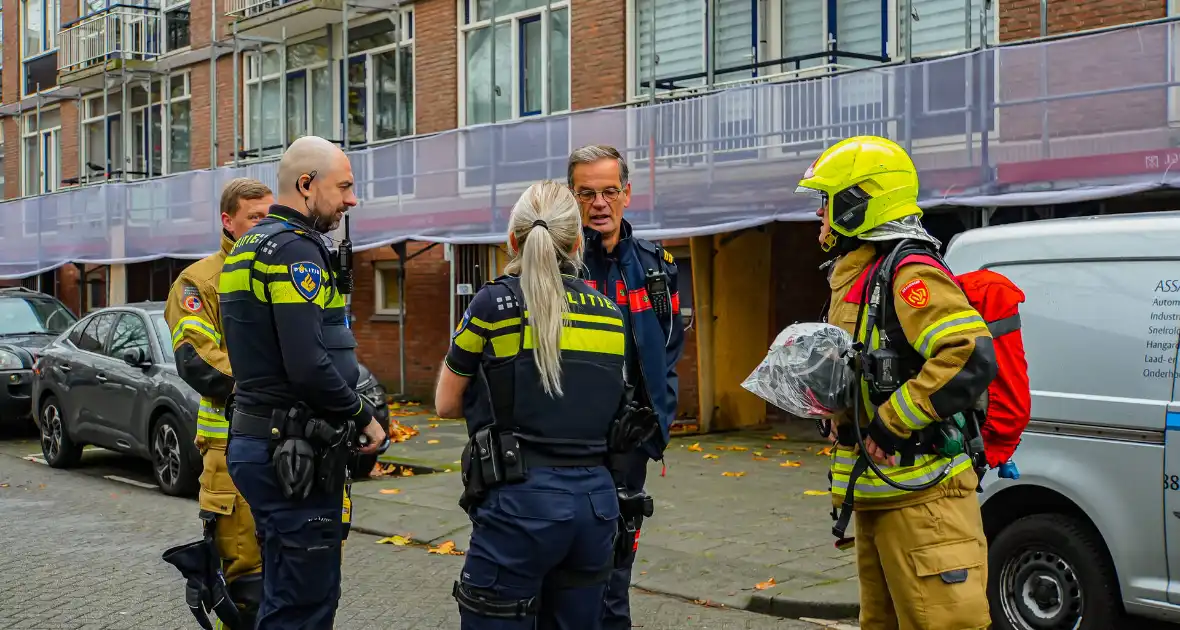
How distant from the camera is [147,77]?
27.1 meters

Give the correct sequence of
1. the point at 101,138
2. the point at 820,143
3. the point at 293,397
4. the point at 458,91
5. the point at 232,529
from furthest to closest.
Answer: the point at 101,138, the point at 458,91, the point at 820,143, the point at 232,529, the point at 293,397

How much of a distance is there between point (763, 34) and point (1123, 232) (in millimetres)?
10057

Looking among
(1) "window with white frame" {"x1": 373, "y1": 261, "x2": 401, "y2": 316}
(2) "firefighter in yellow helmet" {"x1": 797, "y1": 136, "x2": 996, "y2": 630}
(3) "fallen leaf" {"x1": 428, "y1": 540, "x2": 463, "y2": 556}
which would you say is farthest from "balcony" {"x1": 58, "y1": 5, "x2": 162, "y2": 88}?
(2) "firefighter in yellow helmet" {"x1": 797, "y1": 136, "x2": 996, "y2": 630}

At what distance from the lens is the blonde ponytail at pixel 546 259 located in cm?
360

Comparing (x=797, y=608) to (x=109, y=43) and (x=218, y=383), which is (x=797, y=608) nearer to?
(x=218, y=383)

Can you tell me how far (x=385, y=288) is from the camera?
812 inches

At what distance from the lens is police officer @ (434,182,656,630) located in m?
3.59

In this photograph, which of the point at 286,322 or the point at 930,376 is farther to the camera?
the point at 286,322

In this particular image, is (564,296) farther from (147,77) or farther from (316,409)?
(147,77)

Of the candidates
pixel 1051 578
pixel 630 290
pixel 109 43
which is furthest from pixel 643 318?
pixel 109 43

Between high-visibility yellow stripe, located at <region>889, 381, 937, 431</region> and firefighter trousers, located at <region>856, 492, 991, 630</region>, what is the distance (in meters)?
0.28

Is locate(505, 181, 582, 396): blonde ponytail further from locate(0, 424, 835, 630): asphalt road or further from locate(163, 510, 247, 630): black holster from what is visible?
locate(0, 424, 835, 630): asphalt road

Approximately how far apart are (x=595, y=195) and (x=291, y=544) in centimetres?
163

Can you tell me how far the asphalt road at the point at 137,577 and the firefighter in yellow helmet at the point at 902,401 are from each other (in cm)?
289
